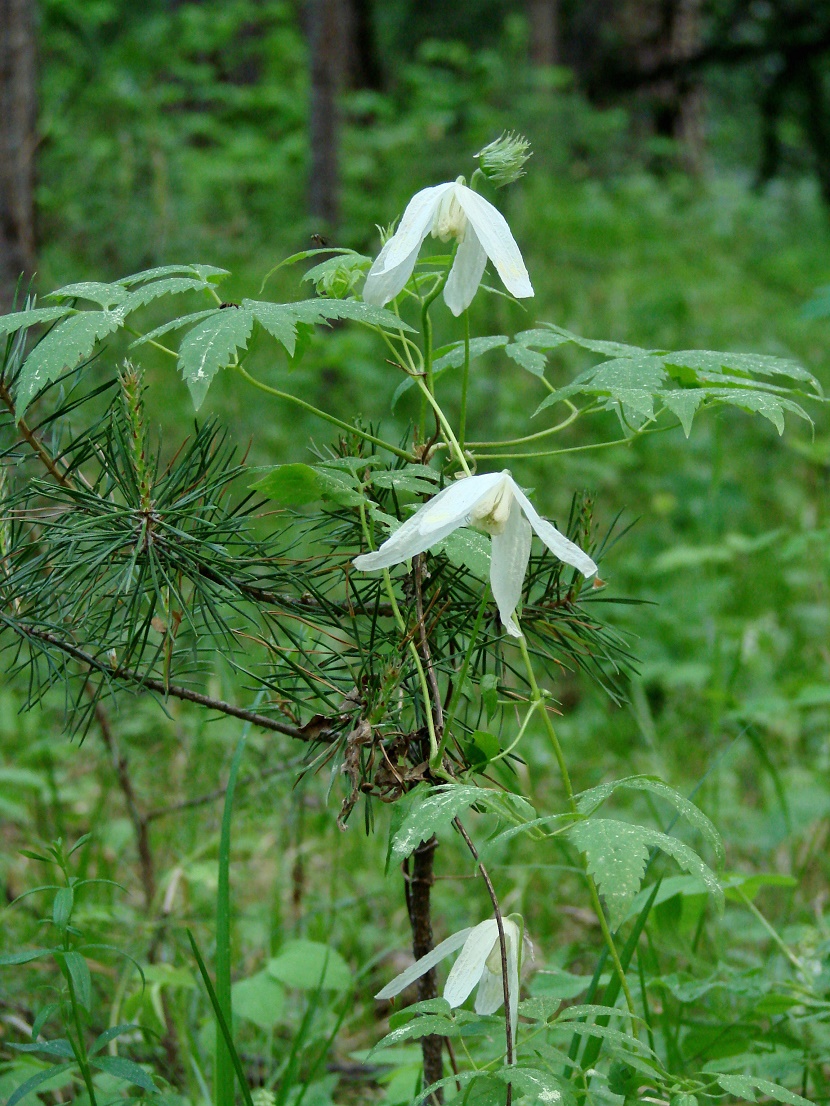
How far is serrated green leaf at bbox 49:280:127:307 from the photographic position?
2.78 feet

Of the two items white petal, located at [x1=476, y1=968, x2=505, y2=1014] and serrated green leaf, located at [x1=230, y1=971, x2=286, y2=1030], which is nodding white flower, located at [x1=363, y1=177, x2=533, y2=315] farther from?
serrated green leaf, located at [x1=230, y1=971, x2=286, y2=1030]

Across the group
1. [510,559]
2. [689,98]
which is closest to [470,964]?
[510,559]

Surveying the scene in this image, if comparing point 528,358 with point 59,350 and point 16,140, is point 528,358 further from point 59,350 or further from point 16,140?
point 16,140

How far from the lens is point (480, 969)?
858mm

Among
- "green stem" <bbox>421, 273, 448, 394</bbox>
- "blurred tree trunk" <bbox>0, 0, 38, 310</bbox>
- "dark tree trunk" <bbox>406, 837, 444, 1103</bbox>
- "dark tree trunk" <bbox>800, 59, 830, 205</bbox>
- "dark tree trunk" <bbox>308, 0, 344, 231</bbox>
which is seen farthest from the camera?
"dark tree trunk" <bbox>800, 59, 830, 205</bbox>

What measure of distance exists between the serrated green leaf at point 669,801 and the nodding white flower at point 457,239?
0.41 meters

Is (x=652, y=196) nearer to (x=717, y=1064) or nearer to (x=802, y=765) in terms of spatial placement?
(x=802, y=765)

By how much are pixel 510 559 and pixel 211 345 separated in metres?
0.30

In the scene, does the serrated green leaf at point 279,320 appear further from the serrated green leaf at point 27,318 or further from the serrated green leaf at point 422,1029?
the serrated green leaf at point 422,1029

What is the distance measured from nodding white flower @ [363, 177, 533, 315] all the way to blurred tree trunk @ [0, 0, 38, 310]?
7.92 feet

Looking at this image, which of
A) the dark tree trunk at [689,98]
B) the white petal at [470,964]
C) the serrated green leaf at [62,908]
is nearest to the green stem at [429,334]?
the white petal at [470,964]

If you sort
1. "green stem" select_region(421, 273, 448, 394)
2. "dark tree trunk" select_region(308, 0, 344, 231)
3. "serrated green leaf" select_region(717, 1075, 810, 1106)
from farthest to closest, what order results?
"dark tree trunk" select_region(308, 0, 344, 231) < "green stem" select_region(421, 273, 448, 394) < "serrated green leaf" select_region(717, 1075, 810, 1106)

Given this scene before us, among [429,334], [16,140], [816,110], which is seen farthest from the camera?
[816,110]

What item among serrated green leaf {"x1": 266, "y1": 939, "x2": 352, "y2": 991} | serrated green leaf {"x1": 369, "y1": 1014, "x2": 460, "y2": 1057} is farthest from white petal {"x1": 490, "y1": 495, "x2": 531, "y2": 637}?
serrated green leaf {"x1": 266, "y1": 939, "x2": 352, "y2": 991}
